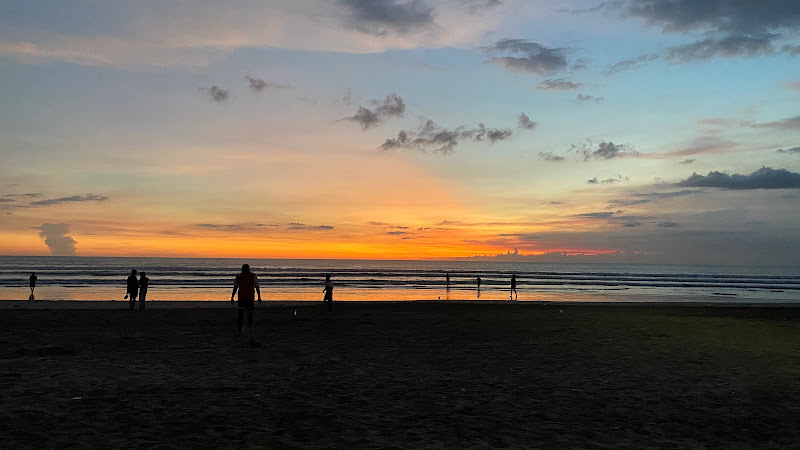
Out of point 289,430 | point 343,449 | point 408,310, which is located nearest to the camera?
point 343,449

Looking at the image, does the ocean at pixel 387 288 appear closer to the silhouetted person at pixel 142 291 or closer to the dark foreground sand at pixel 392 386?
the silhouetted person at pixel 142 291

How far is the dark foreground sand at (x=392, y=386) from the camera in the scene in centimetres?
760

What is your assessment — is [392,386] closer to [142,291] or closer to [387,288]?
[142,291]

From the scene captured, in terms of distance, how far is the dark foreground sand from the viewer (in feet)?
24.9

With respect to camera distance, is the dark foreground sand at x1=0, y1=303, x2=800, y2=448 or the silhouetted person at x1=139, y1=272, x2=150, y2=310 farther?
the silhouetted person at x1=139, y1=272, x2=150, y2=310

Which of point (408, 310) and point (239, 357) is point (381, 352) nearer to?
point (239, 357)

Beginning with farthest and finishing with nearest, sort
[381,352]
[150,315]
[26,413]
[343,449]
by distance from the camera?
[150,315] → [381,352] → [26,413] → [343,449]

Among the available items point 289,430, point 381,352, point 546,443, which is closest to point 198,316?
point 381,352

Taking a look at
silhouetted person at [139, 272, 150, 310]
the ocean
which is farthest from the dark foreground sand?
the ocean

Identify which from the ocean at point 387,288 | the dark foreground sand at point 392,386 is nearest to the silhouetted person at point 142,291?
the dark foreground sand at point 392,386

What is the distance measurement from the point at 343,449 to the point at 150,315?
65.3 feet

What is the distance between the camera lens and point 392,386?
10.8 metres

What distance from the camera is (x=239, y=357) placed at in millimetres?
13781

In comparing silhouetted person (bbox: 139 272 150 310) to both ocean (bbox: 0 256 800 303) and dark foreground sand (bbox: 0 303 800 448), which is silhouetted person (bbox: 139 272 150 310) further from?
ocean (bbox: 0 256 800 303)
